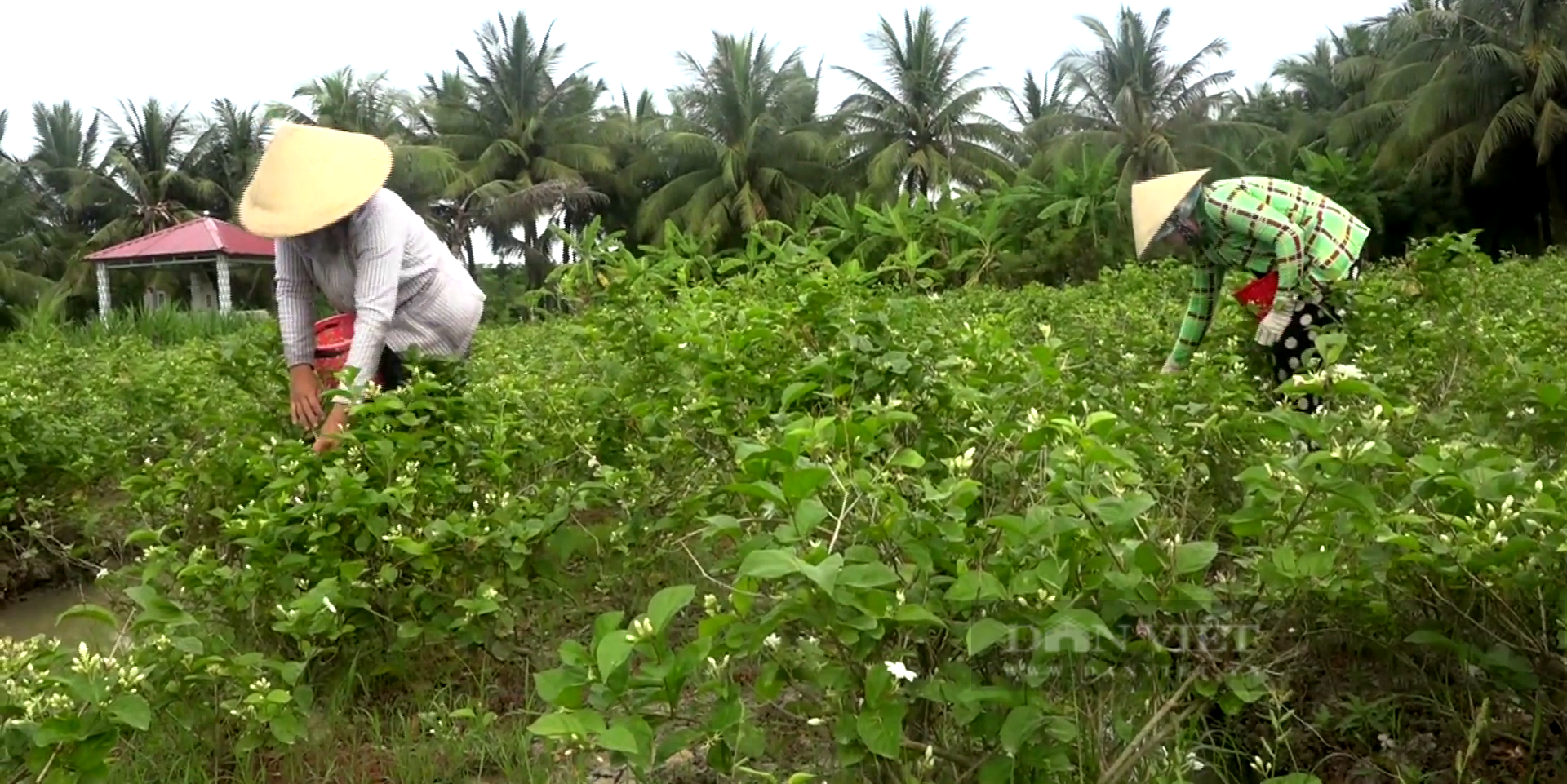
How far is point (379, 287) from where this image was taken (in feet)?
9.62

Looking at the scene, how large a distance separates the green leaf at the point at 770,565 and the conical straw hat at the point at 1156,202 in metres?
2.48

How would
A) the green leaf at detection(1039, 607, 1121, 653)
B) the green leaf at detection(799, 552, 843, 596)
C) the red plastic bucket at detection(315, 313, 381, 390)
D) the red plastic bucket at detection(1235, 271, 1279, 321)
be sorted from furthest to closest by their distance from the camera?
the red plastic bucket at detection(1235, 271, 1279, 321), the red plastic bucket at detection(315, 313, 381, 390), the green leaf at detection(1039, 607, 1121, 653), the green leaf at detection(799, 552, 843, 596)

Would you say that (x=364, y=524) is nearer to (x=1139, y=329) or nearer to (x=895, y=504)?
(x=895, y=504)

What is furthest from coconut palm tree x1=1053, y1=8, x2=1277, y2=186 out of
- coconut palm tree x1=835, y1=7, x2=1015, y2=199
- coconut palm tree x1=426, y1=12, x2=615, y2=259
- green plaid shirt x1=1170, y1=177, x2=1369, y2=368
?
green plaid shirt x1=1170, y1=177, x2=1369, y2=368

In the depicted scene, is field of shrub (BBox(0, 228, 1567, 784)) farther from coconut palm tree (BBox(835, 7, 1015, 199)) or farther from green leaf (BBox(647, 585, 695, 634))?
coconut palm tree (BBox(835, 7, 1015, 199))

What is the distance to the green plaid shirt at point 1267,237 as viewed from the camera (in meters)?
3.53

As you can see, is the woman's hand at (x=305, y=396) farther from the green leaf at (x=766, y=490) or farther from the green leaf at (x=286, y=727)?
the green leaf at (x=766, y=490)

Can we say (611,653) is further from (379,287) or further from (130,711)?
(379,287)

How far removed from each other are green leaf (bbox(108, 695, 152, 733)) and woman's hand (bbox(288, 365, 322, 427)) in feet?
4.51

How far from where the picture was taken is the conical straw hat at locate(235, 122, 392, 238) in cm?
284

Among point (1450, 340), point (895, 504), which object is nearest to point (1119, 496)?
point (895, 504)

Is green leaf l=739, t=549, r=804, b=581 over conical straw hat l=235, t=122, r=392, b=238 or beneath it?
beneath

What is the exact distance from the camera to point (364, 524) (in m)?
2.29

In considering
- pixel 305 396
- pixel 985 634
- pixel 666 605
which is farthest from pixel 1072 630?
pixel 305 396
